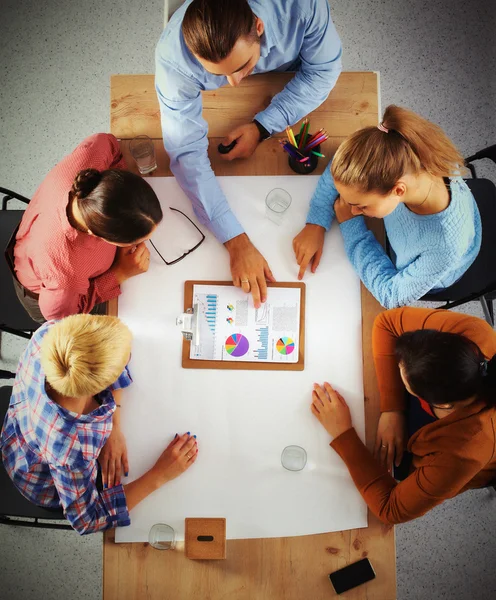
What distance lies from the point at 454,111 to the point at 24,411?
2266 millimetres

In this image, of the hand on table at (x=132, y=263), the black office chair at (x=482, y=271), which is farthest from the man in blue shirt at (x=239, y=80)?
the black office chair at (x=482, y=271)

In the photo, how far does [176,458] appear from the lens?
1.36 m

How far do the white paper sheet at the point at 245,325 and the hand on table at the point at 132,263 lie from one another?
171 millimetres

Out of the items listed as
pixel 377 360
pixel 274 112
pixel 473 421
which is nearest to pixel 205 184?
pixel 274 112

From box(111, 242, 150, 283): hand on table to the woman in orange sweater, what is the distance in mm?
624

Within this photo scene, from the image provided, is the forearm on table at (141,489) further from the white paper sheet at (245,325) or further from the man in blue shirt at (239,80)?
the man in blue shirt at (239,80)

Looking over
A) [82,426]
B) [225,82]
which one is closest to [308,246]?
[225,82]

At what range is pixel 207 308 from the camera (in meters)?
1.48

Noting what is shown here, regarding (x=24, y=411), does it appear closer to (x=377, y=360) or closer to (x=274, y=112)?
(x=377, y=360)

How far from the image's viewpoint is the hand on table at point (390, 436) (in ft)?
4.57

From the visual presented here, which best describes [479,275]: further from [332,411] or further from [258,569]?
[258,569]

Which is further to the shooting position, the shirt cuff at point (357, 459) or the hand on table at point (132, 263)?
the hand on table at point (132, 263)

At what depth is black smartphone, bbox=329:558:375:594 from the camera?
132cm

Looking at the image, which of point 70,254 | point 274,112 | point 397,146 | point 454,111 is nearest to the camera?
point 397,146
